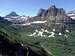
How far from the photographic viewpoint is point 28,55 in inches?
2416

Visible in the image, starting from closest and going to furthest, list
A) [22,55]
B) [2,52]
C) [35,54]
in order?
[2,52]
[22,55]
[35,54]

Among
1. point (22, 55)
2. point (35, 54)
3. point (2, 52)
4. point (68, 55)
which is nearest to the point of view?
point (2, 52)

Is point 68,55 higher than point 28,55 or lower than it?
lower

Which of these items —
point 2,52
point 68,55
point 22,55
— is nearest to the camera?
point 2,52

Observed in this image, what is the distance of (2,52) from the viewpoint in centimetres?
5503

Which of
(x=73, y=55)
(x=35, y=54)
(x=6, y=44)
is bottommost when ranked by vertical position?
(x=73, y=55)

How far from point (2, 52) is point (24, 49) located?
7.75 meters

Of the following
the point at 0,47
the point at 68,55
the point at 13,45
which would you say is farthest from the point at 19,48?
the point at 68,55

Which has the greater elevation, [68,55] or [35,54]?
[35,54]

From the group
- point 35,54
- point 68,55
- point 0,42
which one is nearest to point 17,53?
point 0,42

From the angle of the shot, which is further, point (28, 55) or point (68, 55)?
point (68, 55)

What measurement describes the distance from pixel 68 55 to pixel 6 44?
89064 millimetres

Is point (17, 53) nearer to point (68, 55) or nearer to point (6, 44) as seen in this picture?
point (6, 44)

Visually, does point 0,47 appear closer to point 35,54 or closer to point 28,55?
point 28,55
